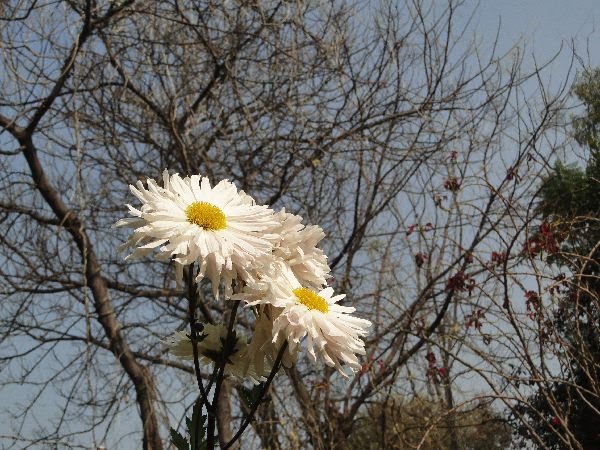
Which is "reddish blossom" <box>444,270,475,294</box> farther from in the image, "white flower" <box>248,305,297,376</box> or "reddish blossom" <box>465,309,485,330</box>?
"white flower" <box>248,305,297,376</box>

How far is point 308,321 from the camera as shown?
954 mm

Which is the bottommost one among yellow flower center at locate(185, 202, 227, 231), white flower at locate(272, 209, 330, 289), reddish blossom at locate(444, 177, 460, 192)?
white flower at locate(272, 209, 330, 289)

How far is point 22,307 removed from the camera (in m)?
4.41

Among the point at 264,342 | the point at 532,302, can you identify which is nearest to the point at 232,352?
the point at 264,342

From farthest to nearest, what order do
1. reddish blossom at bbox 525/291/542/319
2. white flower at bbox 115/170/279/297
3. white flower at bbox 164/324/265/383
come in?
reddish blossom at bbox 525/291/542/319, white flower at bbox 164/324/265/383, white flower at bbox 115/170/279/297

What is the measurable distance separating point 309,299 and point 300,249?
70mm

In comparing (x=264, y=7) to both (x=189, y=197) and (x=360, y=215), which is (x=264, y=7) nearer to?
(x=360, y=215)

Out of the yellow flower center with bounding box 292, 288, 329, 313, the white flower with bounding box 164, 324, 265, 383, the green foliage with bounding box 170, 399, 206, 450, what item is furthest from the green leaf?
the yellow flower center with bounding box 292, 288, 329, 313

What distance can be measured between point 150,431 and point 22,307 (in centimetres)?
113

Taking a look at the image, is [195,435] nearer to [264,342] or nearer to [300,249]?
[264,342]

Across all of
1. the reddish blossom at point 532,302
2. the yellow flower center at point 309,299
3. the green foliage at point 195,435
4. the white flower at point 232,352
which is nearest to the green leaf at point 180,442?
the green foliage at point 195,435

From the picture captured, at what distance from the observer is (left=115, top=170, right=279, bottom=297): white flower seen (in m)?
0.92

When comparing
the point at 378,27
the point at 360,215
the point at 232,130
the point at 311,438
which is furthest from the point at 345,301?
the point at 378,27

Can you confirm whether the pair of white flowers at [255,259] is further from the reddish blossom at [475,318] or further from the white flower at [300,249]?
the reddish blossom at [475,318]
